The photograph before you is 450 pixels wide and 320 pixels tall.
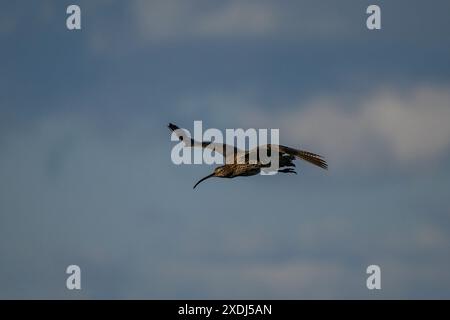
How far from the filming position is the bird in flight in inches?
1895

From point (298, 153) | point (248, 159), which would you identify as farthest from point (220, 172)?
A: point (298, 153)

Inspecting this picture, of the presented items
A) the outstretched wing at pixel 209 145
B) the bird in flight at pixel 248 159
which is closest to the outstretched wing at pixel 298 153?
the bird in flight at pixel 248 159

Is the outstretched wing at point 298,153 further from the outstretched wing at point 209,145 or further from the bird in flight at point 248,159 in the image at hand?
the outstretched wing at point 209,145

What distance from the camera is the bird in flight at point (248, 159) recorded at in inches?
1895

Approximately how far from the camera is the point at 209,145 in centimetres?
5484

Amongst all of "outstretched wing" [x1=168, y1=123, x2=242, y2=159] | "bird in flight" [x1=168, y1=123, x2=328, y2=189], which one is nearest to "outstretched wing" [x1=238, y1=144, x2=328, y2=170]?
"bird in flight" [x1=168, y1=123, x2=328, y2=189]

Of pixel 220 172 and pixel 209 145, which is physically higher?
pixel 209 145

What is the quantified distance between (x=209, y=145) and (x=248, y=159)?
4067mm

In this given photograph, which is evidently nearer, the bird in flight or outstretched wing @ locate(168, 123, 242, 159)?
the bird in flight

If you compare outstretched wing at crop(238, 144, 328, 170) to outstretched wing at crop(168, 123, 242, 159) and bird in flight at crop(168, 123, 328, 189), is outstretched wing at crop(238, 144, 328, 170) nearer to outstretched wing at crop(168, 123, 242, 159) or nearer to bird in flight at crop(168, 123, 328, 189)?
bird in flight at crop(168, 123, 328, 189)

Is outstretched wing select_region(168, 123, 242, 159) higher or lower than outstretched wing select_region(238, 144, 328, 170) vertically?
higher

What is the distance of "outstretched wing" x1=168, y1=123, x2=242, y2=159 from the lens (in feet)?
175

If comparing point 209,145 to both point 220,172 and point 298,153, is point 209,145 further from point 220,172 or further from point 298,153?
point 298,153

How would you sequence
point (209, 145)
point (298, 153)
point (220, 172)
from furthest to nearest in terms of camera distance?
point (209, 145)
point (220, 172)
point (298, 153)
